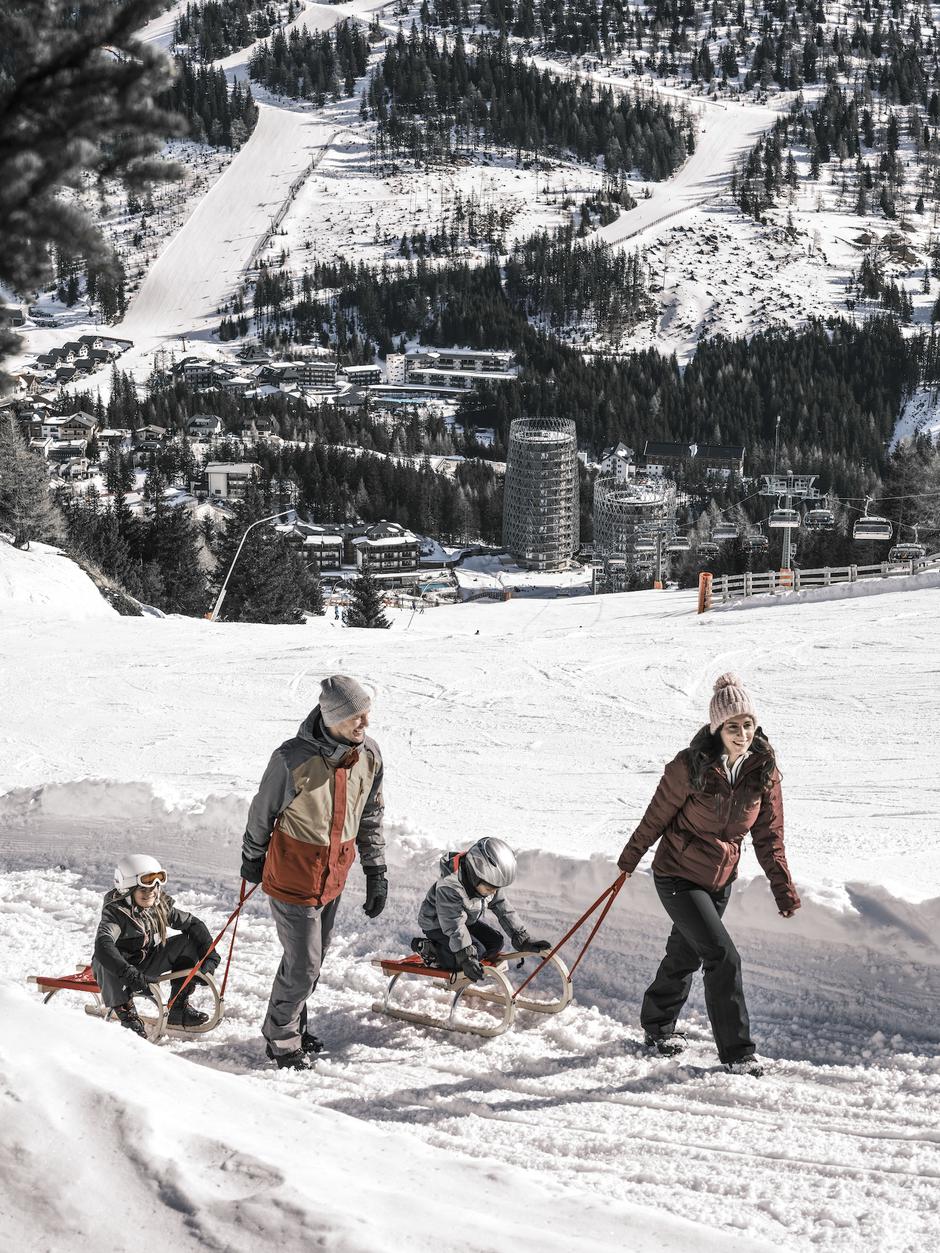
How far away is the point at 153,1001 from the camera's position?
5883 millimetres

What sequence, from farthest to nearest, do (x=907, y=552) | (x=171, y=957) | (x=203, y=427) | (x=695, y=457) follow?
(x=695, y=457) < (x=203, y=427) < (x=907, y=552) < (x=171, y=957)

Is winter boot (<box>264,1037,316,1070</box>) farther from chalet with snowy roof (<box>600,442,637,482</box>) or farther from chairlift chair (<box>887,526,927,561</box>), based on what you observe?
chalet with snowy roof (<box>600,442,637,482</box>)

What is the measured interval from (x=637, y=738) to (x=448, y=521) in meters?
98.3

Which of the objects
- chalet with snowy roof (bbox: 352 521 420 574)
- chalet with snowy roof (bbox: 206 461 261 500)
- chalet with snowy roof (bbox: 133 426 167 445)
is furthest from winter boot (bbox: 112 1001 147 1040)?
chalet with snowy roof (bbox: 133 426 167 445)

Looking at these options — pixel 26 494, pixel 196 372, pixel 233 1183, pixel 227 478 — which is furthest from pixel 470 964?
pixel 196 372

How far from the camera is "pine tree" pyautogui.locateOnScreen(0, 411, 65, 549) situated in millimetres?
38419

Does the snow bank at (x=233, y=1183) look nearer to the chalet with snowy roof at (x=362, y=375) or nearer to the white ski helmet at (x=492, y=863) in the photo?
the white ski helmet at (x=492, y=863)

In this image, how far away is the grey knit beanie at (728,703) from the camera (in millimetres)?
4750

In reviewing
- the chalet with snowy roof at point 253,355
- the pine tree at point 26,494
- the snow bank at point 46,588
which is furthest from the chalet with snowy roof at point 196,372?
the snow bank at point 46,588

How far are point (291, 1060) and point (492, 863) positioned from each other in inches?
48.0

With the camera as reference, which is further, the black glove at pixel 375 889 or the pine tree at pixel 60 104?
the black glove at pixel 375 889

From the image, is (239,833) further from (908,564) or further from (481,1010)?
(908,564)

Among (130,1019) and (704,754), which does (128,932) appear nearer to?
(130,1019)

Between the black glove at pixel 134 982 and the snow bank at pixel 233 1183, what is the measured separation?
156cm
